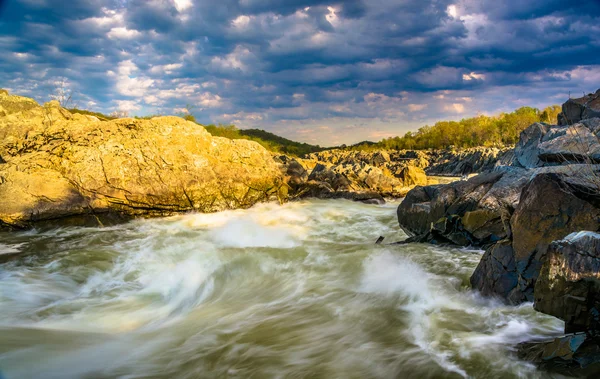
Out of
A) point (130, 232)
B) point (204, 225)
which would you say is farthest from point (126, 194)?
point (204, 225)

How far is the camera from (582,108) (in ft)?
42.7

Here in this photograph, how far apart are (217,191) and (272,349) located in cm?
1028

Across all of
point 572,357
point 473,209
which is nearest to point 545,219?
point 572,357

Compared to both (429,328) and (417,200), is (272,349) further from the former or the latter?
(417,200)

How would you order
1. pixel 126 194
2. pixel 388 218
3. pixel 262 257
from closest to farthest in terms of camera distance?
pixel 262 257 < pixel 126 194 < pixel 388 218

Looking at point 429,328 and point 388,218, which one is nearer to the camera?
point 429,328

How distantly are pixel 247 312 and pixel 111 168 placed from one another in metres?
9.29

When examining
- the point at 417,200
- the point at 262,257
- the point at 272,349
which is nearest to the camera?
the point at 272,349

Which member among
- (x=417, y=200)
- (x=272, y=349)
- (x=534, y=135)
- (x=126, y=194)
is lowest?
(x=272, y=349)

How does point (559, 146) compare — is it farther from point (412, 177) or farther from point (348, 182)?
point (412, 177)

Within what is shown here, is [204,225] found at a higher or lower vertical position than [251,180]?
lower

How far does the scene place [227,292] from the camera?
6.66m

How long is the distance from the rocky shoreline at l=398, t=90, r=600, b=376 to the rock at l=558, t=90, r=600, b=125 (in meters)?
4.87

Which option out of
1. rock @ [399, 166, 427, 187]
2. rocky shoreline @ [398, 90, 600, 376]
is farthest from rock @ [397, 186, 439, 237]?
rock @ [399, 166, 427, 187]
